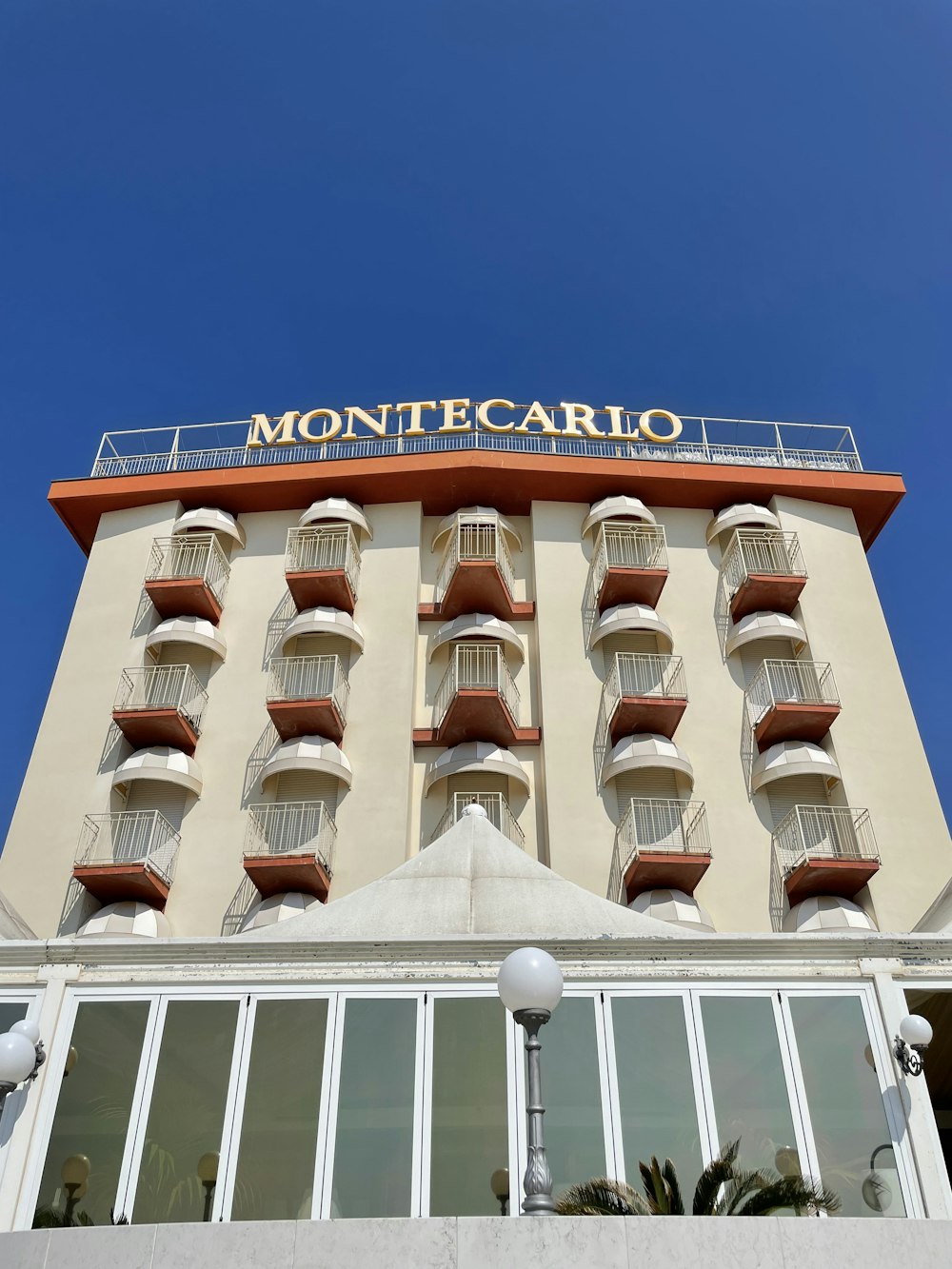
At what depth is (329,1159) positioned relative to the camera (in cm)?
1020

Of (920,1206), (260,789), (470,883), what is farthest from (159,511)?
(920,1206)

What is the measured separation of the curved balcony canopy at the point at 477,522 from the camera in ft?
111

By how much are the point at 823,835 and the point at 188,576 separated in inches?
771

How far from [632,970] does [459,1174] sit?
261 centimetres

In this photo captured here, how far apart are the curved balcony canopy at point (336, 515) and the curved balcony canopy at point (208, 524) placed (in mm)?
2140

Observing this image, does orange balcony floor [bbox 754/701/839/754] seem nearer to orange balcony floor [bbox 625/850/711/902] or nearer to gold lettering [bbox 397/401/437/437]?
orange balcony floor [bbox 625/850/711/902]

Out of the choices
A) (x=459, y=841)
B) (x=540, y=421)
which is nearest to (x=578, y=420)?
(x=540, y=421)

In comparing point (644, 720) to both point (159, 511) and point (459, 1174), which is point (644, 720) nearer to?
point (159, 511)

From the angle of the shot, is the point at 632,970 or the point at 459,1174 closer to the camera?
the point at 459,1174

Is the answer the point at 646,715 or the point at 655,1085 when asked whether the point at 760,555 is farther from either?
the point at 655,1085

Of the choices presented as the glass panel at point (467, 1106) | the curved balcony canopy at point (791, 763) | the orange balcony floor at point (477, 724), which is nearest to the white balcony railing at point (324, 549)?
the orange balcony floor at point (477, 724)

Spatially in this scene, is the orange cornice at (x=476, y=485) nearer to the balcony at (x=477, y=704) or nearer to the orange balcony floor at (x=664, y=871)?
the balcony at (x=477, y=704)

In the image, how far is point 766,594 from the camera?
32.2 meters

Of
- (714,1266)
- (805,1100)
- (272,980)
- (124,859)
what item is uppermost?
(124,859)
